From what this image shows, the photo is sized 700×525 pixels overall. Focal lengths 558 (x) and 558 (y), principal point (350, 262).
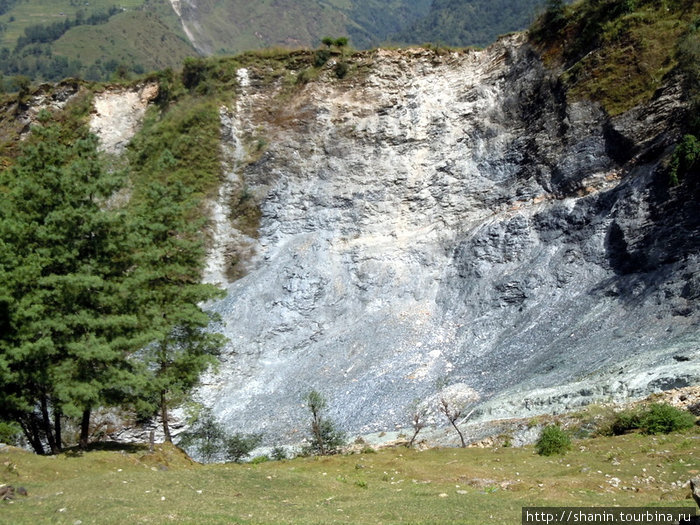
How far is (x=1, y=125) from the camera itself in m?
56.9

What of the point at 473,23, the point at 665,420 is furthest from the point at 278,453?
the point at 473,23

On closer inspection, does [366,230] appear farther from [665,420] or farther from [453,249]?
[665,420]

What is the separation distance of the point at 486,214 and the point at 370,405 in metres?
17.6

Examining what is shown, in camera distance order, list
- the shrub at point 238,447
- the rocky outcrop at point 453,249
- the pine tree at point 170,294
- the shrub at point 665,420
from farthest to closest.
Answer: the rocky outcrop at point 453,249 < the shrub at point 238,447 < the pine tree at point 170,294 < the shrub at point 665,420

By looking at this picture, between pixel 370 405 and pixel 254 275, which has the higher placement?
pixel 254 275

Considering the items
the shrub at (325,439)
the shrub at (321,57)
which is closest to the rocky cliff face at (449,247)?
the shrub at (321,57)

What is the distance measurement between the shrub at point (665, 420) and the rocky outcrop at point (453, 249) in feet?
7.83

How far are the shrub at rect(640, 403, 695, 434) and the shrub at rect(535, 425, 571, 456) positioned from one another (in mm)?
2664

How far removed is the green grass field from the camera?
427 inches

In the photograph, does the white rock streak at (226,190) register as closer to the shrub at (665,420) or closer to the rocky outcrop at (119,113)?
the rocky outcrop at (119,113)

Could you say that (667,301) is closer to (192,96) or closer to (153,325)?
(153,325)

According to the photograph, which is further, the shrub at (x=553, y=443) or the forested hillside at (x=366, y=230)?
the forested hillside at (x=366, y=230)

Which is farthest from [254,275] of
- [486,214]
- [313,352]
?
[486,214]

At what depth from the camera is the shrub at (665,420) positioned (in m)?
18.3
